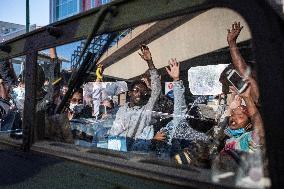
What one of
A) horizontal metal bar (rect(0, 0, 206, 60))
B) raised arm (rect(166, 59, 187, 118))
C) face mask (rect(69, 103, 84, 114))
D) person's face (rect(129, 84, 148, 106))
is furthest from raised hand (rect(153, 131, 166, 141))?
face mask (rect(69, 103, 84, 114))

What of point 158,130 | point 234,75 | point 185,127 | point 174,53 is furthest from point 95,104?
point 234,75

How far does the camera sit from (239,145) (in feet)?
8.75

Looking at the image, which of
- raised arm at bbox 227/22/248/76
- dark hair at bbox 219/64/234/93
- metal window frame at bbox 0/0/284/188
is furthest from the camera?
dark hair at bbox 219/64/234/93

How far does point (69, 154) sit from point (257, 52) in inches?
46.2

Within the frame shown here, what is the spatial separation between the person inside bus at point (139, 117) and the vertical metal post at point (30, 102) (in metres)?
1.64

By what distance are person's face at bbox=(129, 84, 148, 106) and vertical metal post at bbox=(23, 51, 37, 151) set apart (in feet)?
7.09

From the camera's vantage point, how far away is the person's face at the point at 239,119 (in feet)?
9.77

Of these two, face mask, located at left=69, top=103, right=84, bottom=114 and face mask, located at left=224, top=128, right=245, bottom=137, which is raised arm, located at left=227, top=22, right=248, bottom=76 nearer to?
face mask, located at left=224, top=128, right=245, bottom=137

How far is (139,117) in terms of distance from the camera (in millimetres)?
3953

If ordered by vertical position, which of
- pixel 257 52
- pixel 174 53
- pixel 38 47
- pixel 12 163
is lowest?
pixel 12 163

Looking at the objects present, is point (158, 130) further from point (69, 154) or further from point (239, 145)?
point (69, 154)

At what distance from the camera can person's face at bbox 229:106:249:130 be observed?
117 inches

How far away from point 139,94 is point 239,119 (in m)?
1.54

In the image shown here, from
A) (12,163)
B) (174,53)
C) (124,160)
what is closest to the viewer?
(124,160)
